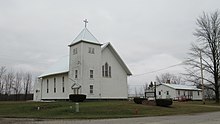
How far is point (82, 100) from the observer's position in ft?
109

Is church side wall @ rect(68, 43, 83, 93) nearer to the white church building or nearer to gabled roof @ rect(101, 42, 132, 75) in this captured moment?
the white church building

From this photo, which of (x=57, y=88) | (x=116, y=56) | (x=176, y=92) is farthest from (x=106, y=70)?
(x=176, y=92)

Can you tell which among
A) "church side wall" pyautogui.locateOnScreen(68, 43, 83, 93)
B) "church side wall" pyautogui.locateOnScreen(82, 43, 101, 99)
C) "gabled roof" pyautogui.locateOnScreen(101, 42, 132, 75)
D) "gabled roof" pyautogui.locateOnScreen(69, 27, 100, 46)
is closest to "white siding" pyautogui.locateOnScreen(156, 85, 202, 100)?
"gabled roof" pyautogui.locateOnScreen(101, 42, 132, 75)

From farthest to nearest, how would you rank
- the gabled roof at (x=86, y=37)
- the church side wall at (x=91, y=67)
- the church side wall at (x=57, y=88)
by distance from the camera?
the church side wall at (x=57, y=88), the gabled roof at (x=86, y=37), the church side wall at (x=91, y=67)

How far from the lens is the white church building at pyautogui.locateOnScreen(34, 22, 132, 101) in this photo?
117 ft

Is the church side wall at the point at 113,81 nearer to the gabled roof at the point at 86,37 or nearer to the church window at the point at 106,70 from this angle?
the church window at the point at 106,70

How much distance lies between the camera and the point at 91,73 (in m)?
36.4

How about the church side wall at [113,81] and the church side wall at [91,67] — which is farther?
the church side wall at [113,81]

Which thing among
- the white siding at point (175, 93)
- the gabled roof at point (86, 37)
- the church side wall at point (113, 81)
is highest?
the gabled roof at point (86, 37)

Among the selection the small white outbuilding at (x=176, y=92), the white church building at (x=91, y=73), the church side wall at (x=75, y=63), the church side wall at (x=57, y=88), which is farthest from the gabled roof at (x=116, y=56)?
the small white outbuilding at (x=176, y=92)

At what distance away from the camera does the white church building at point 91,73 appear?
35.6 metres

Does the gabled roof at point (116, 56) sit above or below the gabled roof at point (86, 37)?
below

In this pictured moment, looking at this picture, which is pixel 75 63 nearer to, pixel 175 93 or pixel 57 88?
pixel 57 88

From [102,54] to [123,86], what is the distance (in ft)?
21.8
